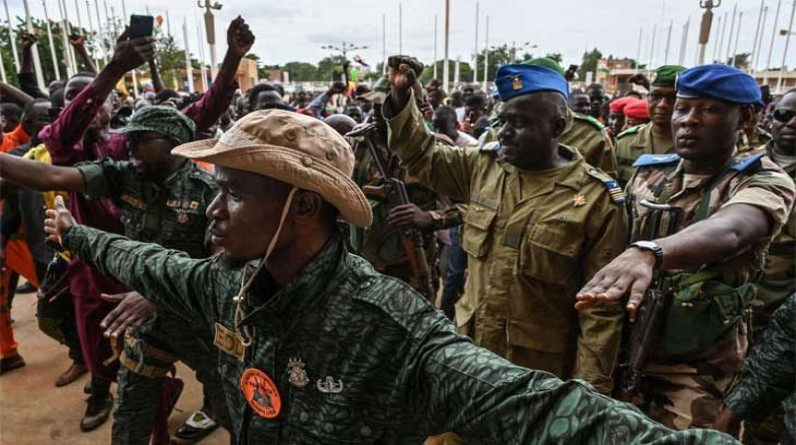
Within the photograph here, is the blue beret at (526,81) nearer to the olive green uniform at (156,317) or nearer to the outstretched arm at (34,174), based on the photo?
the olive green uniform at (156,317)

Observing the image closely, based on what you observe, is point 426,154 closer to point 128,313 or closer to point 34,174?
point 128,313

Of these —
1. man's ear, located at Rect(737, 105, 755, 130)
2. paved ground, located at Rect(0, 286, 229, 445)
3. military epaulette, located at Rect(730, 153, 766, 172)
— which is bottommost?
paved ground, located at Rect(0, 286, 229, 445)

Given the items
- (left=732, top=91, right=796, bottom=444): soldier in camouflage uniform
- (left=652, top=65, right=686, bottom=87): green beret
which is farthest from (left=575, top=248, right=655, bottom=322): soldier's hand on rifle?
(left=652, top=65, right=686, bottom=87): green beret

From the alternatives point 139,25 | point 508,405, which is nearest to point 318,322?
point 508,405

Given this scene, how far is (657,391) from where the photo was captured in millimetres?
2406

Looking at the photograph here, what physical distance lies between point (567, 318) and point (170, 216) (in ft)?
7.36

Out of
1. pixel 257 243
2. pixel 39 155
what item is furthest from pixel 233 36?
pixel 257 243

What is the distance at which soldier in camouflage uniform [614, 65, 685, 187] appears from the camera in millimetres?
3832

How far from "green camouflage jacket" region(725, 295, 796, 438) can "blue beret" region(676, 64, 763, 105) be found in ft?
2.89

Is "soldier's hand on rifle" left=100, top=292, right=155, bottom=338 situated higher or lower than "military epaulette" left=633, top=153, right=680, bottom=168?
lower

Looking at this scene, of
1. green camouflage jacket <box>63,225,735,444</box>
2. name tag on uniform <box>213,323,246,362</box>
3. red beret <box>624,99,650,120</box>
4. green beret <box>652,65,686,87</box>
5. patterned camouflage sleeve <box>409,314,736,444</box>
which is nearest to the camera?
patterned camouflage sleeve <box>409,314,736,444</box>

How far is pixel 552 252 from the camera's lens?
2340mm

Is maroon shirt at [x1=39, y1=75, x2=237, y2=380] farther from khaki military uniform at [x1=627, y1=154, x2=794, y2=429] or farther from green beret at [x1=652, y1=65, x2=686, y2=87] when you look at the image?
green beret at [x1=652, y1=65, x2=686, y2=87]

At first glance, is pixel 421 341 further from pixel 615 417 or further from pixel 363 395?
pixel 615 417
